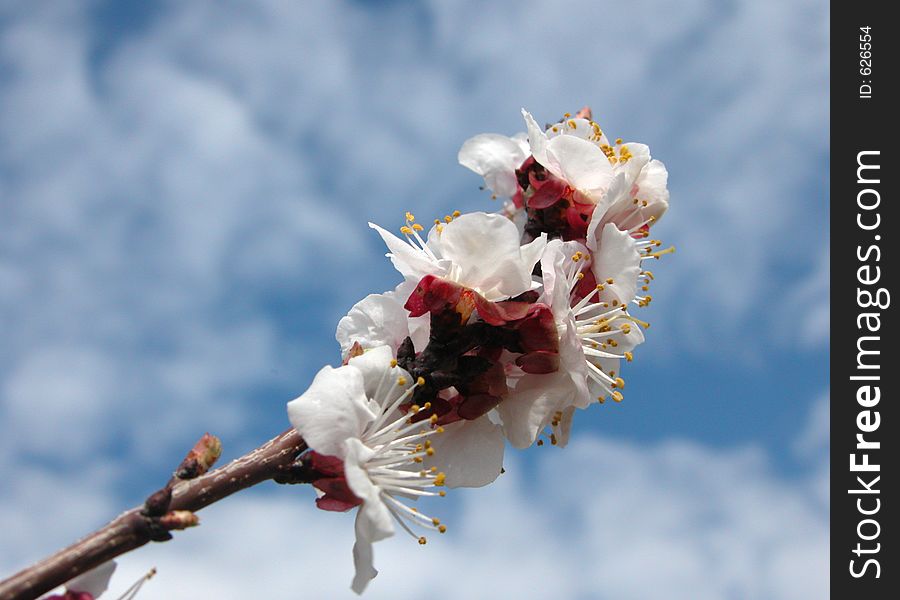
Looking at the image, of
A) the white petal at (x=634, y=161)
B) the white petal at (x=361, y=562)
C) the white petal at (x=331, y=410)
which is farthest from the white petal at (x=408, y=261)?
the white petal at (x=634, y=161)

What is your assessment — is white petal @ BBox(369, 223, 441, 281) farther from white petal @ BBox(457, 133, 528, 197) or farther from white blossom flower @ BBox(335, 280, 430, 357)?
white petal @ BBox(457, 133, 528, 197)

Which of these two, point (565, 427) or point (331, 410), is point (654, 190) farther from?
point (331, 410)

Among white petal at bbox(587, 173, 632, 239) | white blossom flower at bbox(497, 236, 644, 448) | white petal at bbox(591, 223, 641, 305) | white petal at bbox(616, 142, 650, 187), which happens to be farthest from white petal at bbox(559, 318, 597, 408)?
white petal at bbox(616, 142, 650, 187)

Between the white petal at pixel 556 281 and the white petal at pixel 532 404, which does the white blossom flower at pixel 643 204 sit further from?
the white petal at pixel 532 404

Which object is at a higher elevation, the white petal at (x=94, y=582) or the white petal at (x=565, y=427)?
the white petal at (x=565, y=427)

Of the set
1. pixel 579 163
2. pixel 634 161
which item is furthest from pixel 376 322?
pixel 634 161

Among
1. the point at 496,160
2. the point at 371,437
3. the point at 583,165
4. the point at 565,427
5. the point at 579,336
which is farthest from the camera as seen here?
the point at 496,160
